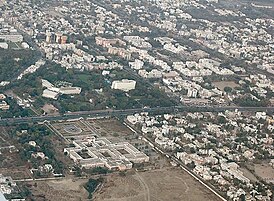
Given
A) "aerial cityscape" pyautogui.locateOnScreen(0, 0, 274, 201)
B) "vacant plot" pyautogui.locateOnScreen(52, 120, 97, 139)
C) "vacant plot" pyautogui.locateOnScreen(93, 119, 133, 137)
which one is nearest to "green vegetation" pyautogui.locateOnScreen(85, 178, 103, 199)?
"aerial cityscape" pyautogui.locateOnScreen(0, 0, 274, 201)

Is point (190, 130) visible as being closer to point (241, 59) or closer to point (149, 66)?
point (149, 66)

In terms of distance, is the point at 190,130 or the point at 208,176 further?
the point at 190,130

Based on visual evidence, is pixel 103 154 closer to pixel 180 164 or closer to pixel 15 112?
pixel 180 164

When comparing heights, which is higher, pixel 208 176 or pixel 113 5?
pixel 208 176

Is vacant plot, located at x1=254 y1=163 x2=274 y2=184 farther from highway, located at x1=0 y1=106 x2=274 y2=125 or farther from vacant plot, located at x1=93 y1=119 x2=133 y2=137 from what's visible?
highway, located at x1=0 y1=106 x2=274 y2=125

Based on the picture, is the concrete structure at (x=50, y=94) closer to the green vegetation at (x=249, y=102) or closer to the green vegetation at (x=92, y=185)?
the green vegetation at (x=92, y=185)

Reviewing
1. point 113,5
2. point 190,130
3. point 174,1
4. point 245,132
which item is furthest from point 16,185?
point 174,1
